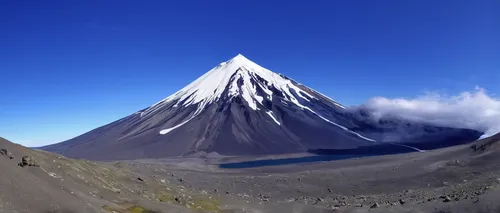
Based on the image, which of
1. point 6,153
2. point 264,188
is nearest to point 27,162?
point 6,153

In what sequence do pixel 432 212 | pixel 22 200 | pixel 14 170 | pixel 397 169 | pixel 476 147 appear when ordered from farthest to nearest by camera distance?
pixel 476 147 < pixel 397 169 < pixel 432 212 < pixel 14 170 < pixel 22 200

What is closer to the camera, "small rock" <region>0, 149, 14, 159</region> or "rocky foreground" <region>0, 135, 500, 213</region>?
"rocky foreground" <region>0, 135, 500, 213</region>

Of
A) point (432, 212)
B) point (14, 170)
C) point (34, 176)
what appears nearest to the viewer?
point (14, 170)

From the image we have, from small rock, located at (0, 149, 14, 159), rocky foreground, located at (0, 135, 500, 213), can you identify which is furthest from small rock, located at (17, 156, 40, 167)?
small rock, located at (0, 149, 14, 159)

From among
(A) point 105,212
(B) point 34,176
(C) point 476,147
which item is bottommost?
(A) point 105,212

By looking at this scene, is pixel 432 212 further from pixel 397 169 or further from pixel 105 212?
pixel 397 169

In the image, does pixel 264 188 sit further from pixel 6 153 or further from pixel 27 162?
pixel 6 153

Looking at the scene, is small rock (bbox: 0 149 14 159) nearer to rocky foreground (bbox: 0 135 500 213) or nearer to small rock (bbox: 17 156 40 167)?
rocky foreground (bbox: 0 135 500 213)

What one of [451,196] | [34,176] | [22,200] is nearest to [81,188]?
[34,176]
